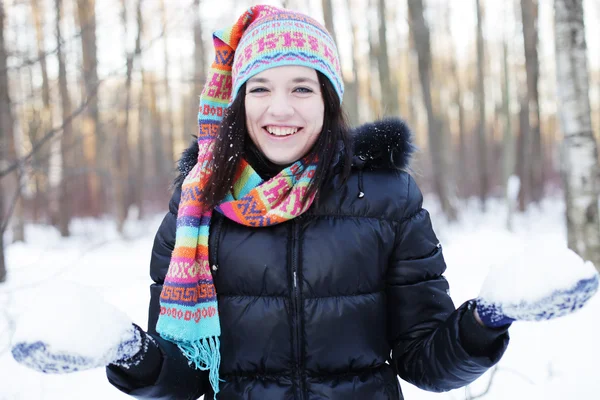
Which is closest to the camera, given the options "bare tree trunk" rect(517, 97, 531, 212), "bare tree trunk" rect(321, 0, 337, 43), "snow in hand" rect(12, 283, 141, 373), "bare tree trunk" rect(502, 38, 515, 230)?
"snow in hand" rect(12, 283, 141, 373)

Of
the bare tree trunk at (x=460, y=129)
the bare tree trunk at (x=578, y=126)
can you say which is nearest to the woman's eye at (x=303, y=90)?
the bare tree trunk at (x=578, y=126)

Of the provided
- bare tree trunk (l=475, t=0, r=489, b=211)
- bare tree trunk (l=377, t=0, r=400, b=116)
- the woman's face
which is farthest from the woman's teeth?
bare tree trunk (l=475, t=0, r=489, b=211)

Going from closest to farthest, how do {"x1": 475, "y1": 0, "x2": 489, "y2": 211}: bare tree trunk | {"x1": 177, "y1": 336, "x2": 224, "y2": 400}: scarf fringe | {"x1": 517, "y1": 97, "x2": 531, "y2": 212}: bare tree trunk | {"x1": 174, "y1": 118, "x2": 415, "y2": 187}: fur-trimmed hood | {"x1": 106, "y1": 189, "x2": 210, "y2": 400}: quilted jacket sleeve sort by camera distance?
1. {"x1": 106, "y1": 189, "x2": 210, "y2": 400}: quilted jacket sleeve
2. {"x1": 177, "y1": 336, "x2": 224, "y2": 400}: scarf fringe
3. {"x1": 174, "y1": 118, "x2": 415, "y2": 187}: fur-trimmed hood
4. {"x1": 517, "y1": 97, "x2": 531, "y2": 212}: bare tree trunk
5. {"x1": 475, "y1": 0, "x2": 489, "y2": 211}: bare tree trunk

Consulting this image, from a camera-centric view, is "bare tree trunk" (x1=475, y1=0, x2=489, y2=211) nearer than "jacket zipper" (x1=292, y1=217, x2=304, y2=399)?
No

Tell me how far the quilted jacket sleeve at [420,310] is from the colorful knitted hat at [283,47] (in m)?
0.49

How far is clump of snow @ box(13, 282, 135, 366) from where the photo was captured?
0.97m

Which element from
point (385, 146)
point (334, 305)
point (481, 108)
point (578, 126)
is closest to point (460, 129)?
point (481, 108)

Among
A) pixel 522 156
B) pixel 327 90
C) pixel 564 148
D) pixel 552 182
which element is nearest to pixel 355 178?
pixel 327 90

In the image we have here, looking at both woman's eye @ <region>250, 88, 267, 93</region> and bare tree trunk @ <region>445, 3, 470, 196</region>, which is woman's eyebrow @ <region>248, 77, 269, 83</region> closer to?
woman's eye @ <region>250, 88, 267, 93</region>

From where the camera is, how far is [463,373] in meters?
1.26

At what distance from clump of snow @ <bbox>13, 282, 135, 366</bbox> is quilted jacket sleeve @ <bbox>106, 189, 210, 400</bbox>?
0.18 meters

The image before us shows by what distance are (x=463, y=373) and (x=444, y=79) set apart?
1124 inches

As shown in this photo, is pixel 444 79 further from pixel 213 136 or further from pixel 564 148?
pixel 213 136

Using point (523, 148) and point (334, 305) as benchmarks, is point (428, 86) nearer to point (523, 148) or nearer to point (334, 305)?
point (523, 148)
